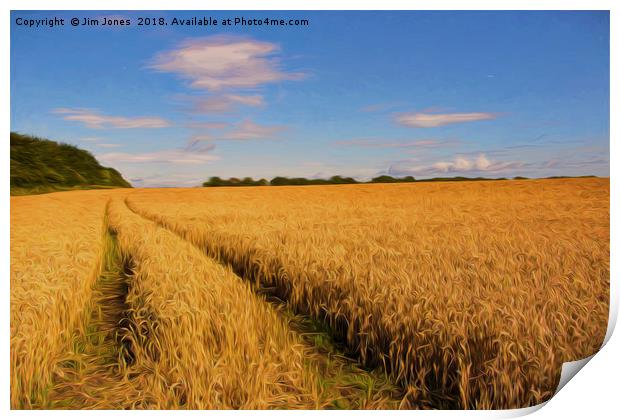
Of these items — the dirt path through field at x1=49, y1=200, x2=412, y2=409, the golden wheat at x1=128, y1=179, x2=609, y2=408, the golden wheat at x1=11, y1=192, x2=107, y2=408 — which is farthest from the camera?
the golden wheat at x1=11, y1=192, x2=107, y2=408

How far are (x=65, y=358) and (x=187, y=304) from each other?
3.00 ft

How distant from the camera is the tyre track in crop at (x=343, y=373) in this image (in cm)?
300

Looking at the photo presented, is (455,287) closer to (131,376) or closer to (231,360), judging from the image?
(231,360)

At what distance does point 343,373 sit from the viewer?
3225mm

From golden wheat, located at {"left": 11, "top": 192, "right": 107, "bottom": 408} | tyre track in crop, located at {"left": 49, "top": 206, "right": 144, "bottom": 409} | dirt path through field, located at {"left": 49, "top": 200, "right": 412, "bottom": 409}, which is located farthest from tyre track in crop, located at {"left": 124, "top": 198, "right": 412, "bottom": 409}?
golden wheat, located at {"left": 11, "top": 192, "right": 107, "bottom": 408}

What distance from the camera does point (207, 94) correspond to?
14.5 ft

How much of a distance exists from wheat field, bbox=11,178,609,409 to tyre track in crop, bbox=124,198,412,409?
0.01m

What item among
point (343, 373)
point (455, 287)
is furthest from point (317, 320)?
point (455, 287)

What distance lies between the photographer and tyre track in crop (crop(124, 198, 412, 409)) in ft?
9.85

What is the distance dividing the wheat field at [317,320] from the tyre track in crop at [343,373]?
13 mm

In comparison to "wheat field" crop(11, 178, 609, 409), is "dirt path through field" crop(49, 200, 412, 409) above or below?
below

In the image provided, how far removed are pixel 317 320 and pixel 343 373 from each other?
79 cm

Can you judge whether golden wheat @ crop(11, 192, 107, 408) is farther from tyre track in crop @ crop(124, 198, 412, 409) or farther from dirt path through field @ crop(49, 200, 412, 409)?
tyre track in crop @ crop(124, 198, 412, 409)
